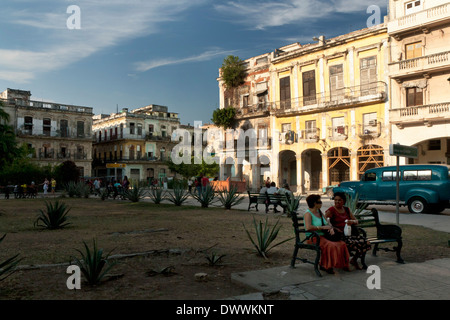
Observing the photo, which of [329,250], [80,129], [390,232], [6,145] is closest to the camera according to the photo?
[329,250]

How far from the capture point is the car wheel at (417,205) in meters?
14.5

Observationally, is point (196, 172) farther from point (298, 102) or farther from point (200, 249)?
point (200, 249)

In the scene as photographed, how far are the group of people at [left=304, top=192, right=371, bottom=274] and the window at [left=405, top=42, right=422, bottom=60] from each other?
21912mm

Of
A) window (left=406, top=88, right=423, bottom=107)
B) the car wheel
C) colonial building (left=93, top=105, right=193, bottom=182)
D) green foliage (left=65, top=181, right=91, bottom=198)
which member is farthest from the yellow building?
colonial building (left=93, top=105, right=193, bottom=182)

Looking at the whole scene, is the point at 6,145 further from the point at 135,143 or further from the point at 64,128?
the point at 135,143

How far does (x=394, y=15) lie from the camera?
24812 mm

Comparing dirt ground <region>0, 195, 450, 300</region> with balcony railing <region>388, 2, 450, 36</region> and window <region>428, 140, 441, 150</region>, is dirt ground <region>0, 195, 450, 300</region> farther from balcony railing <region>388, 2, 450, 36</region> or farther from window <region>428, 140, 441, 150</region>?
balcony railing <region>388, 2, 450, 36</region>

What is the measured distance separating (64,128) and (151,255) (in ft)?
162

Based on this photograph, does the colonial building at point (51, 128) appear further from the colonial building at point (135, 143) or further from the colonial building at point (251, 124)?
the colonial building at point (251, 124)

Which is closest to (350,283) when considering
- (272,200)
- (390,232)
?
(390,232)

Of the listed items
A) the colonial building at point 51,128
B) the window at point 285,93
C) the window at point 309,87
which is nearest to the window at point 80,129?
the colonial building at point 51,128

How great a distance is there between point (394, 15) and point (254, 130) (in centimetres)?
1442

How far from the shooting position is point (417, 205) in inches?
578
